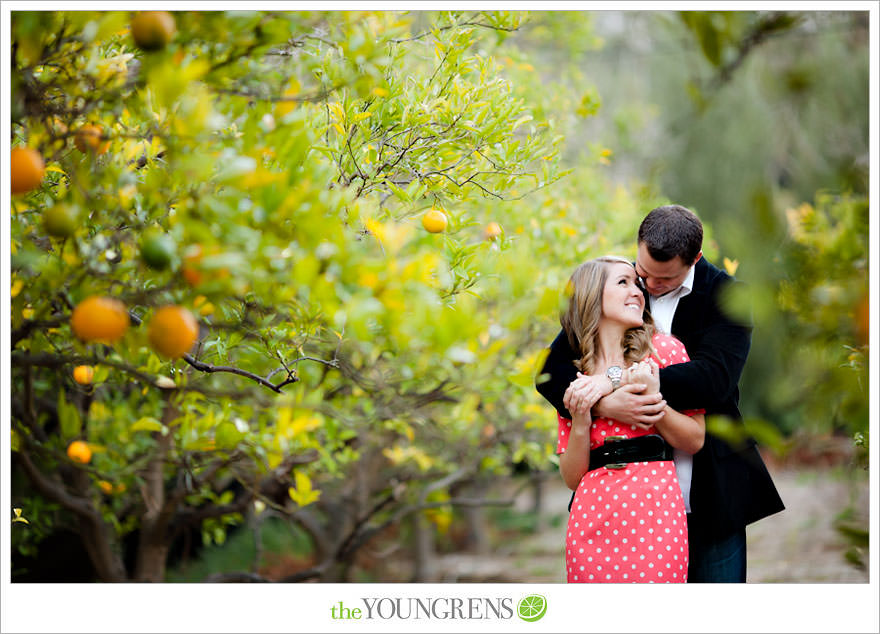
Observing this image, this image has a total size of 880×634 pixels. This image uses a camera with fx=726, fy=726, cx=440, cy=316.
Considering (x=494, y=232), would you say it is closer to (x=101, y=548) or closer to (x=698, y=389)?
(x=698, y=389)

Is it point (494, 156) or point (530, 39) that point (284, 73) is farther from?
point (530, 39)

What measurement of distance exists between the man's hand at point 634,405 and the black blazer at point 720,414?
43mm

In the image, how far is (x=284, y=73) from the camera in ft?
4.99

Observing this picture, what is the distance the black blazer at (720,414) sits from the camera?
1531 mm

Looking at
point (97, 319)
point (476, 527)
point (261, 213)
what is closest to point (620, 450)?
point (261, 213)

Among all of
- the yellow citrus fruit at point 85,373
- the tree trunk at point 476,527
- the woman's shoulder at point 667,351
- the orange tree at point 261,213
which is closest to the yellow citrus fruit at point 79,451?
the orange tree at point 261,213

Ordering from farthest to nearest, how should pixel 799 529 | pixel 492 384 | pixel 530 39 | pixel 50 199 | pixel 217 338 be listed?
1. pixel 799 529
2. pixel 530 39
3. pixel 492 384
4. pixel 217 338
5. pixel 50 199

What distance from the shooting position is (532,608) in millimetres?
1502

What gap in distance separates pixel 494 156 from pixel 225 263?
90 centimetres

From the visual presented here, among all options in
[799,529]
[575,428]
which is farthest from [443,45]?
[799,529]

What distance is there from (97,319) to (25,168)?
1.02ft

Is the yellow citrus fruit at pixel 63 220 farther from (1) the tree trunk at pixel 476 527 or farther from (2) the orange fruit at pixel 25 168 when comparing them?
(1) the tree trunk at pixel 476 527

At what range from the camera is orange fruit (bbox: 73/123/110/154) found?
1171mm

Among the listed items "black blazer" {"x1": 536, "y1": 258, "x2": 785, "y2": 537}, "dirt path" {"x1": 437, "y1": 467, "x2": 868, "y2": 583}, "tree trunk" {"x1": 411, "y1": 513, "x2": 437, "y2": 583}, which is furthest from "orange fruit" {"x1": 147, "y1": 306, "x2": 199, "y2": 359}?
"tree trunk" {"x1": 411, "y1": 513, "x2": 437, "y2": 583}
